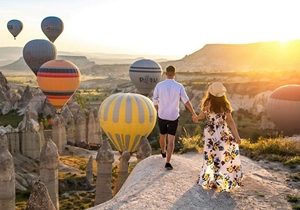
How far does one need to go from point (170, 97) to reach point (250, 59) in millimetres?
179478

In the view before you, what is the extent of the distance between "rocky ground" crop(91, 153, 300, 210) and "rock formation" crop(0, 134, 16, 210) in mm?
5166

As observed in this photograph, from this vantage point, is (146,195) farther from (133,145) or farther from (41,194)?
(133,145)

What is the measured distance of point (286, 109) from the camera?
34156 mm

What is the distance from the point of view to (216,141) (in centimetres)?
983

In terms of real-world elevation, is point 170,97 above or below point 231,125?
above

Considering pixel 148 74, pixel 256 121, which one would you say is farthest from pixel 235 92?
pixel 148 74

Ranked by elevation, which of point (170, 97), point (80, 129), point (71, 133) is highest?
point (170, 97)

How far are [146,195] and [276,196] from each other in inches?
116

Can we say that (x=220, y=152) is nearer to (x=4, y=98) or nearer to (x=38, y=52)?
(x=38, y=52)

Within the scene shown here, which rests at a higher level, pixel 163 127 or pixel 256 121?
pixel 163 127

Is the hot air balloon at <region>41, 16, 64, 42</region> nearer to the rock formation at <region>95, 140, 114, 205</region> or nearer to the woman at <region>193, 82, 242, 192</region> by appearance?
the rock formation at <region>95, 140, 114, 205</region>

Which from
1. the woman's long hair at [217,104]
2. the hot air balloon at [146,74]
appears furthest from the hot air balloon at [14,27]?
the woman's long hair at [217,104]

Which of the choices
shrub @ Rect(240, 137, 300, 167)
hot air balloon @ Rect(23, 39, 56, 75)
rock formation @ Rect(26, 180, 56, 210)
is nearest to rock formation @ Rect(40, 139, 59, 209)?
rock formation @ Rect(26, 180, 56, 210)

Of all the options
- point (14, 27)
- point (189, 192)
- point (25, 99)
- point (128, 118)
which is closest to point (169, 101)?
point (189, 192)
